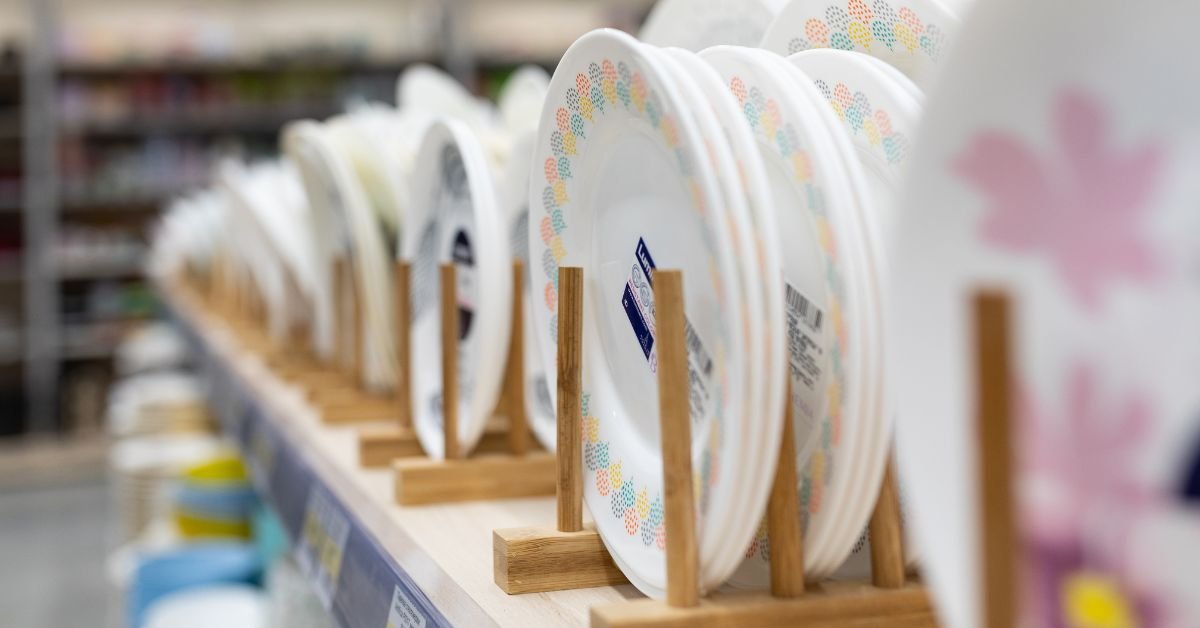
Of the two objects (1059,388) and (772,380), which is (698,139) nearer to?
(772,380)

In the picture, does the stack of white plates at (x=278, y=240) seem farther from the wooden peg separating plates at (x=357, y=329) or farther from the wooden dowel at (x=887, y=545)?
the wooden dowel at (x=887, y=545)

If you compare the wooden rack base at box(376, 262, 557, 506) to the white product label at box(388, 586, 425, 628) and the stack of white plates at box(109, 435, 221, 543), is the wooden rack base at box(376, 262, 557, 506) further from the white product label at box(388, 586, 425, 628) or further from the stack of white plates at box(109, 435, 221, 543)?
the stack of white plates at box(109, 435, 221, 543)

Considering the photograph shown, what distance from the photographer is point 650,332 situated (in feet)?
2.42

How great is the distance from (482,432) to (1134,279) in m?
0.78

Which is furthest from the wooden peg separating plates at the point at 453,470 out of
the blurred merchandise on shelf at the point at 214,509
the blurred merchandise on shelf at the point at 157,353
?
the blurred merchandise on shelf at the point at 157,353

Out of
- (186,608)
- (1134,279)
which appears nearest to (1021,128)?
(1134,279)

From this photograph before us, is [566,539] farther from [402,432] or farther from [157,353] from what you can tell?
[157,353]

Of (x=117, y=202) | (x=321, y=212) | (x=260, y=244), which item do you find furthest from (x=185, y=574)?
(x=117, y=202)

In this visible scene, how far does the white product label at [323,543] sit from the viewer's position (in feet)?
3.42

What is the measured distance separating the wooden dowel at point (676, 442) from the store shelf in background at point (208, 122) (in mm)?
6207

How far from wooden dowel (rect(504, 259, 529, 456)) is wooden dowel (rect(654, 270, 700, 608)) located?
405 mm

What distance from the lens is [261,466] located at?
1.57m

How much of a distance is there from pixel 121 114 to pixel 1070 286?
6570 mm

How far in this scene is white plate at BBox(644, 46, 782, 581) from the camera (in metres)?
0.58
